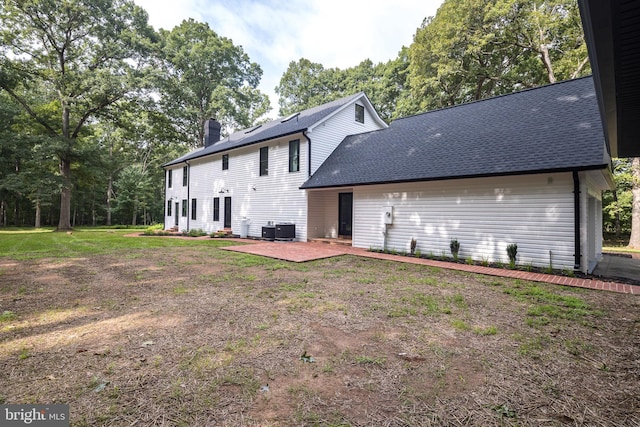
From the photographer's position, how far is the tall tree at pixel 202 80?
28531mm

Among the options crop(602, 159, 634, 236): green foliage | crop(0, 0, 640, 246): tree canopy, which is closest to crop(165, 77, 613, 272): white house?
crop(0, 0, 640, 246): tree canopy

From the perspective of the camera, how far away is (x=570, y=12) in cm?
1460

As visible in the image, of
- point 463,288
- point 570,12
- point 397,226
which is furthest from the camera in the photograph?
point 570,12

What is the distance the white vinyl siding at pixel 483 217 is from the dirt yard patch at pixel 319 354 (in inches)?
83.4

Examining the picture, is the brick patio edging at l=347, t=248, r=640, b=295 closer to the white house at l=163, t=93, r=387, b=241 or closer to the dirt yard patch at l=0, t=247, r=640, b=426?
the dirt yard patch at l=0, t=247, r=640, b=426

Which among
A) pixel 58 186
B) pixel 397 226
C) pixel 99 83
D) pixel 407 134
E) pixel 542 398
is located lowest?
pixel 542 398

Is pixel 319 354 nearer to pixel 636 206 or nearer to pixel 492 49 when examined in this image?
pixel 636 206

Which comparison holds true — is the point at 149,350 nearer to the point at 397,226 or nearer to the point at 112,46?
the point at 397,226

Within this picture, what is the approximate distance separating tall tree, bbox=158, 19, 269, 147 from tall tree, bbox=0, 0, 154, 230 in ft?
23.6

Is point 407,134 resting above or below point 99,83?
below

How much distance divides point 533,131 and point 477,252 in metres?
3.97

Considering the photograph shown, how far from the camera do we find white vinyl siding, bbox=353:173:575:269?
692 centimetres

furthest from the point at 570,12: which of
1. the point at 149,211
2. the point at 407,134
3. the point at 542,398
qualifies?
the point at 149,211

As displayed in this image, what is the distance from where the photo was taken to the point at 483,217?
808cm
